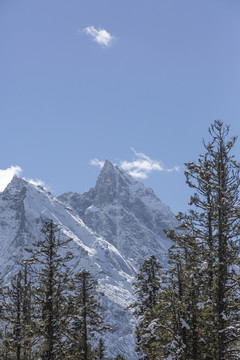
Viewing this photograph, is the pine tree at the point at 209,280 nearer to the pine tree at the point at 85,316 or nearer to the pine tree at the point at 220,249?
the pine tree at the point at 220,249

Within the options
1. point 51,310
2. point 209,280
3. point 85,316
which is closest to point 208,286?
point 209,280

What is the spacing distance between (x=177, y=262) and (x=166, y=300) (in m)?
3.12

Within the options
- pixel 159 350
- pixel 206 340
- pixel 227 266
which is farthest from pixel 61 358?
pixel 227 266

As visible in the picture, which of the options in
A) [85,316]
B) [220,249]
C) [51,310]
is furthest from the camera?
[85,316]

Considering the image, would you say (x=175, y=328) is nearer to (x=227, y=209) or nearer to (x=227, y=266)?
(x=227, y=266)

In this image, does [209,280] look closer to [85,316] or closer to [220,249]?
[220,249]

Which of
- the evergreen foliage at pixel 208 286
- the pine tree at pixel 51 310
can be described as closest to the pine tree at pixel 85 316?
the pine tree at pixel 51 310

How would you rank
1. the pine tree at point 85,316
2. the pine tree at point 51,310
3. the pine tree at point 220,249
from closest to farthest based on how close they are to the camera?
the pine tree at point 220,249
the pine tree at point 51,310
the pine tree at point 85,316

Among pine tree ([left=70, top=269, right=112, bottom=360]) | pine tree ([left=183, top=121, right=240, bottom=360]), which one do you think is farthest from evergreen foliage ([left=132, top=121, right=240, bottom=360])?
pine tree ([left=70, top=269, right=112, bottom=360])

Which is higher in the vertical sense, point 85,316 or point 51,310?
point 85,316

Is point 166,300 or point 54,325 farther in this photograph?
point 54,325

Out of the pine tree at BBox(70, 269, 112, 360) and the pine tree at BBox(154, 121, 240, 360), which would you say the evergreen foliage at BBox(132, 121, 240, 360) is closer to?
the pine tree at BBox(154, 121, 240, 360)

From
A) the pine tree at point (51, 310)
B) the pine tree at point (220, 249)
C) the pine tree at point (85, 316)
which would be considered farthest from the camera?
the pine tree at point (85, 316)

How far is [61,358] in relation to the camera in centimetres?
2411
